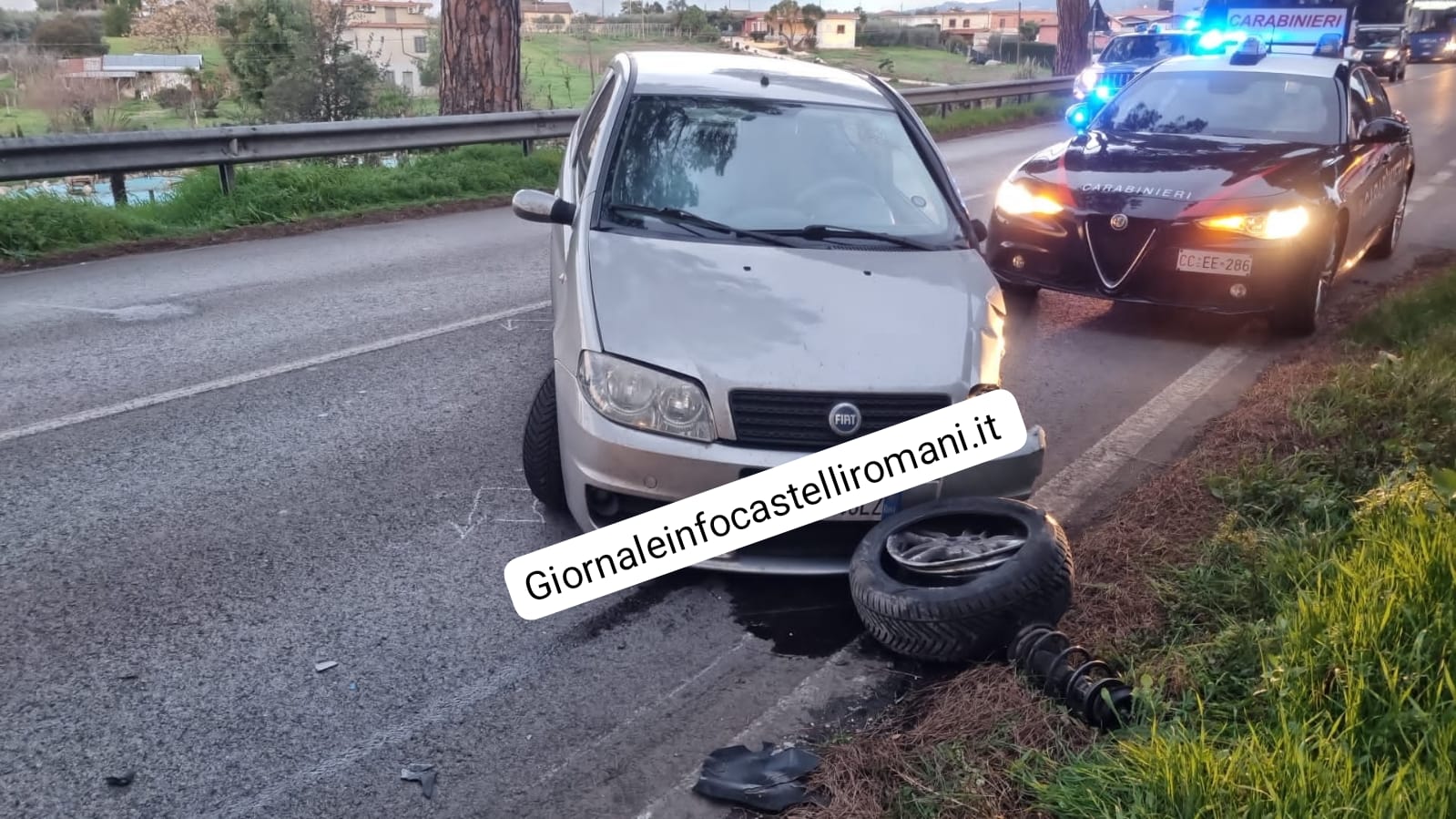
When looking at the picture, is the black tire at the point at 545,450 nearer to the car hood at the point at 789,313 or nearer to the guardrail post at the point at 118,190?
the car hood at the point at 789,313

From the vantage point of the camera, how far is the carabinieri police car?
6922mm

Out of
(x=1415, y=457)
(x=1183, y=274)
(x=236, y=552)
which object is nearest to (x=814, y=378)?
(x=236, y=552)

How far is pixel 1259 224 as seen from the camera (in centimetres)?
689

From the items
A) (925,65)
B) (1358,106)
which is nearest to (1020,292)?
(1358,106)

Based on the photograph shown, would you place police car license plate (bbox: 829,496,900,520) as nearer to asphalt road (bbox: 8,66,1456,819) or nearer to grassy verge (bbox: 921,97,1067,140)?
asphalt road (bbox: 8,66,1456,819)

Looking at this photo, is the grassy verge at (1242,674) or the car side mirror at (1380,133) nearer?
the grassy verge at (1242,674)

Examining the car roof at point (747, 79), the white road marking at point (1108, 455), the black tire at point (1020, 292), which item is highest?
the car roof at point (747, 79)

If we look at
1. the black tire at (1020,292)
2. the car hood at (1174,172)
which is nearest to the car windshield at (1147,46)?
the car hood at (1174,172)

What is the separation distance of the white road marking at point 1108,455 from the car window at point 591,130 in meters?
2.46

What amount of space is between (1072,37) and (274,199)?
21.7 metres

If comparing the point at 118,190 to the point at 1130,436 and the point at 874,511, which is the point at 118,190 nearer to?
the point at 1130,436

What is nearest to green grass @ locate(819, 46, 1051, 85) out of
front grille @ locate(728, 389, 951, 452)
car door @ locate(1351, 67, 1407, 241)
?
car door @ locate(1351, 67, 1407, 241)

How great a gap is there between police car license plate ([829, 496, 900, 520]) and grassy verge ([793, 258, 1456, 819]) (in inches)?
25.5

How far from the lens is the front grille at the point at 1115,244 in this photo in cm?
701
